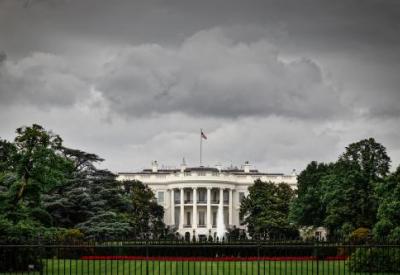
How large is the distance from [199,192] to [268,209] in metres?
29.2

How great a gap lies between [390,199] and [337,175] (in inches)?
792

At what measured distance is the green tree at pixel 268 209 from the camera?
277 feet

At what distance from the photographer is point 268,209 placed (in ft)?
287

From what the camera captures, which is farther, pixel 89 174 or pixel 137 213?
pixel 137 213

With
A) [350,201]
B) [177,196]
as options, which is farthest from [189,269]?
[177,196]

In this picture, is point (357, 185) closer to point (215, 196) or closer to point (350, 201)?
point (350, 201)

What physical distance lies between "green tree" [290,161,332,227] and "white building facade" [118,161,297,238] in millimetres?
33085

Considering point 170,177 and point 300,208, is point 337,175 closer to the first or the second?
point 300,208

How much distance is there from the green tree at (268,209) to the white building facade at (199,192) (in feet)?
64.7

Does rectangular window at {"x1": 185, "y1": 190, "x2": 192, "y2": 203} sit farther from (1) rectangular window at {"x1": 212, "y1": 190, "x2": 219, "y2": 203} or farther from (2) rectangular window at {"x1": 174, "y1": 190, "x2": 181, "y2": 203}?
(1) rectangular window at {"x1": 212, "y1": 190, "x2": 219, "y2": 203}

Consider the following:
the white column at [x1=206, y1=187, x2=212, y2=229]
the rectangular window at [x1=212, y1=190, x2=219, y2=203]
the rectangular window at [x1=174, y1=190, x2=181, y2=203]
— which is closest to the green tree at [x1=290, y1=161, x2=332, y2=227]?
the white column at [x1=206, y1=187, x2=212, y2=229]

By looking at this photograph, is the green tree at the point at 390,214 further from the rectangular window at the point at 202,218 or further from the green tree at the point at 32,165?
the rectangular window at the point at 202,218

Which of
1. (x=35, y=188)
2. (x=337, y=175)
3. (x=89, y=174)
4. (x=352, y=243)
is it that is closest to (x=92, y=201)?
(x=89, y=174)

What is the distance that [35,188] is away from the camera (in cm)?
3575
